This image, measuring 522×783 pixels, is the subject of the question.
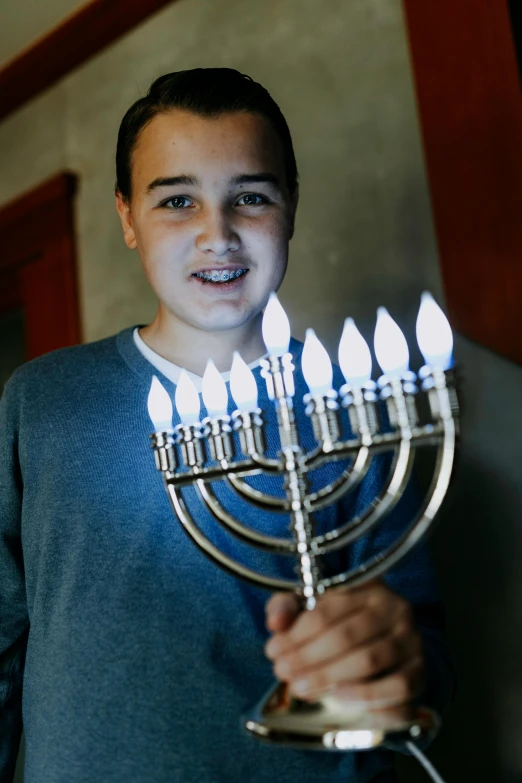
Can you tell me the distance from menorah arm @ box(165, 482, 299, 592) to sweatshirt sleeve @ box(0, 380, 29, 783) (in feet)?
1.28

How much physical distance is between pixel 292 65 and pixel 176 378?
84cm

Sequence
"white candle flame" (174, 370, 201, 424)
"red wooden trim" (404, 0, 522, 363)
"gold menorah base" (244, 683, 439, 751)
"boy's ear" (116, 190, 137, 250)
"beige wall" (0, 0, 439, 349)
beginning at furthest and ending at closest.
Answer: "beige wall" (0, 0, 439, 349), "red wooden trim" (404, 0, 522, 363), "boy's ear" (116, 190, 137, 250), "white candle flame" (174, 370, 201, 424), "gold menorah base" (244, 683, 439, 751)

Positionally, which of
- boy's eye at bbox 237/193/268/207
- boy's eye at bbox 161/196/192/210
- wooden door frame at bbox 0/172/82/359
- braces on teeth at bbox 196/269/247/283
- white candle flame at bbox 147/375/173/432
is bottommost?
white candle flame at bbox 147/375/173/432

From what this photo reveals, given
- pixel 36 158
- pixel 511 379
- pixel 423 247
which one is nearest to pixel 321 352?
pixel 511 379

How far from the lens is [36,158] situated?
2.02 meters

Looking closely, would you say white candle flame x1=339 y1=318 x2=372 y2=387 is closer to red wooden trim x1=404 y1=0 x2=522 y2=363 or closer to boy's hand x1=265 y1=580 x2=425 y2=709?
boy's hand x1=265 y1=580 x2=425 y2=709

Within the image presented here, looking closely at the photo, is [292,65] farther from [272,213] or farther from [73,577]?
[73,577]

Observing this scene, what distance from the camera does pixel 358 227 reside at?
1354mm

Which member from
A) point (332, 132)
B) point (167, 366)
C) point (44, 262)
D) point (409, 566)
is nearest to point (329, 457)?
point (409, 566)

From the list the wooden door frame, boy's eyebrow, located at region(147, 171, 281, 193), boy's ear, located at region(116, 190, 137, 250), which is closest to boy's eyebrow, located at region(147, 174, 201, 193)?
boy's eyebrow, located at region(147, 171, 281, 193)

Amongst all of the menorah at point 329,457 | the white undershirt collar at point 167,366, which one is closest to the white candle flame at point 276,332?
the menorah at point 329,457

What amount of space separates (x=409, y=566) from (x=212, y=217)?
0.42 metres

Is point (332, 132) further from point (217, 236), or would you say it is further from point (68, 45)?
point (68, 45)

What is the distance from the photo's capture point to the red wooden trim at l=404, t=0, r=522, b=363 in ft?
3.70
